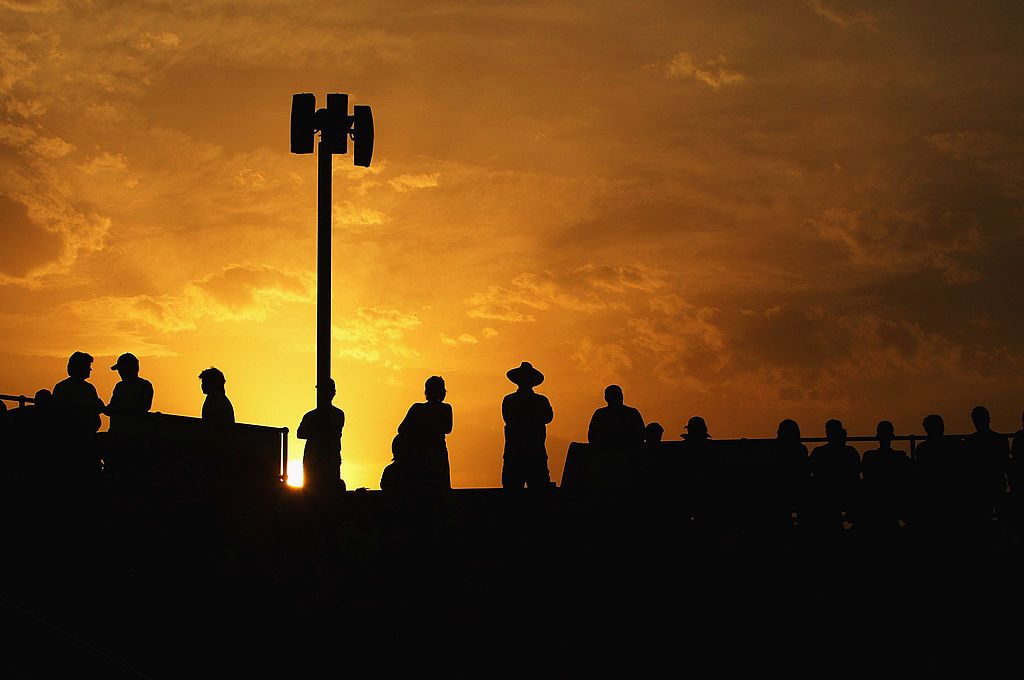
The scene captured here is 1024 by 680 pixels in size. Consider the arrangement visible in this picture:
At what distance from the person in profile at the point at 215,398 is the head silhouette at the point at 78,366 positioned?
4.16 feet

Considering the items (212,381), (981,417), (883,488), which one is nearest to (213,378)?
(212,381)

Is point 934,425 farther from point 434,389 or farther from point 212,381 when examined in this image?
point 212,381

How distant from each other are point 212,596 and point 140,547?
1155 millimetres

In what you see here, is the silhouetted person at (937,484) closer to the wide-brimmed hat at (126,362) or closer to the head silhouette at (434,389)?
the head silhouette at (434,389)

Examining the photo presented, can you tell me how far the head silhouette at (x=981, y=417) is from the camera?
1264 cm

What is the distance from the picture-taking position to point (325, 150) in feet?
38.1

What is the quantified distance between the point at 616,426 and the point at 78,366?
5.83 m

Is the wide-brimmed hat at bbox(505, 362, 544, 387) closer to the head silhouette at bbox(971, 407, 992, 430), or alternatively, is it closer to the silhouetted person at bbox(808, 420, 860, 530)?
the silhouetted person at bbox(808, 420, 860, 530)

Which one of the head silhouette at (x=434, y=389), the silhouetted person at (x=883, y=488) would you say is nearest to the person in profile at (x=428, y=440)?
the head silhouette at (x=434, y=389)

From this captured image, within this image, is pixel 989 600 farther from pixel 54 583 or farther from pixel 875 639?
pixel 54 583

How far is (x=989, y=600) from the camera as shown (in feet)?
38.6

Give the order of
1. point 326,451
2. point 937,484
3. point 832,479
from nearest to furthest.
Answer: point 326,451 → point 832,479 → point 937,484

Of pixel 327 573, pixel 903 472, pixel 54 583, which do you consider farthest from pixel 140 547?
pixel 903 472

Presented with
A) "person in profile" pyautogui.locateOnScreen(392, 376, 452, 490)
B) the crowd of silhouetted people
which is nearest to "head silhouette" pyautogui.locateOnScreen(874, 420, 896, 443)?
the crowd of silhouetted people
